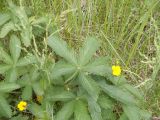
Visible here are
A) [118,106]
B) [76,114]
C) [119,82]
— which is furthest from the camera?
[118,106]

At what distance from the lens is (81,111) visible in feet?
5.50

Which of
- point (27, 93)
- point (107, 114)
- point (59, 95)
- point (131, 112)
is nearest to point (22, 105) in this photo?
point (27, 93)

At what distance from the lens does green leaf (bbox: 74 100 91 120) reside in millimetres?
1668

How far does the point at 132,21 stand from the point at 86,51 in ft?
1.72

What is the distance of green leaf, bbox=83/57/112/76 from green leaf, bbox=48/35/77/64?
0.24 feet

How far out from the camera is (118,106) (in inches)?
75.5

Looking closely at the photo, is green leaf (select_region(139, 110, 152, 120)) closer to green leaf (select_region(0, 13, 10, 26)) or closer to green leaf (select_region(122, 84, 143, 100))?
green leaf (select_region(122, 84, 143, 100))

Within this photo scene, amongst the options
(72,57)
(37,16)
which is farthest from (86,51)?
(37,16)

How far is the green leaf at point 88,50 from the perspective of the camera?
170 centimetres

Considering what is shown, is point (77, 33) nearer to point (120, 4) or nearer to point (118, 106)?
point (120, 4)

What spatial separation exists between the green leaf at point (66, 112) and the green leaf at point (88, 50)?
21 centimetres

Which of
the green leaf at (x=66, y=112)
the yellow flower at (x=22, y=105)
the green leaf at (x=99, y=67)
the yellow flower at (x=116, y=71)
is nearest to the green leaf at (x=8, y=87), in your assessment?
the yellow flower at (x=22, y=105)

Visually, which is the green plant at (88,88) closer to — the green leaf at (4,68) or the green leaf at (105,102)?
the green leaf at (105,102)

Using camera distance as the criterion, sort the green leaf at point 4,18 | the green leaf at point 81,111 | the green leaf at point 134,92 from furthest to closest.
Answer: the green leaf at point 4,18
the green leaf at point 134,92
the green leaf at point 81,111
